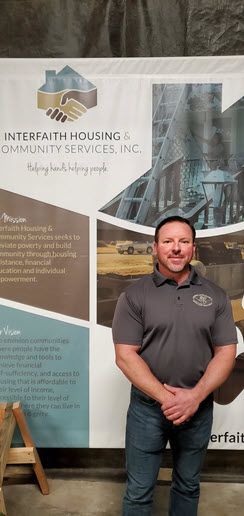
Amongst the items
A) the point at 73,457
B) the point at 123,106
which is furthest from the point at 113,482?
the point at 123,106

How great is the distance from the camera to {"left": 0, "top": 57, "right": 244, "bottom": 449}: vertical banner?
2266 millimetres

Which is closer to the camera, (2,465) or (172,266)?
(172,266)

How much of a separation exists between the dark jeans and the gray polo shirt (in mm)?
152

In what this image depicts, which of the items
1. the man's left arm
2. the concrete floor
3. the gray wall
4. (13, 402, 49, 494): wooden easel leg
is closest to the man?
the man's left arm

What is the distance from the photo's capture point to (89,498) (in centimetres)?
237

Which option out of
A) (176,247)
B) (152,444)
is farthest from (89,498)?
(176,247)

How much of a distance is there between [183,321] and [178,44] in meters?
1.39

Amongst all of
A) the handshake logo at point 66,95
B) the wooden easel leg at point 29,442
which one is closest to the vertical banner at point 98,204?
the handshake logo at point 66,95

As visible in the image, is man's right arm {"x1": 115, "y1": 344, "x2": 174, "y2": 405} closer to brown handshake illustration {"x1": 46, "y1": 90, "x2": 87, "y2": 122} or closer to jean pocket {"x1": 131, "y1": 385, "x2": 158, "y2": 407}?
jean pocket {"x1": 131, "y1": 385, "x2": 158, "y2": 407}

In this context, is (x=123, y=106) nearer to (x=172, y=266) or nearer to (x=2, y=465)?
(x=172, y=266)

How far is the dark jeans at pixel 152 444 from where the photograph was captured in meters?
1.74

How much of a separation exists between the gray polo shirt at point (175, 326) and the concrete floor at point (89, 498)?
977 mm

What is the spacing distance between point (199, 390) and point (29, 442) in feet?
3.52

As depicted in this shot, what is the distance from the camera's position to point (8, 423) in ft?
7.16
